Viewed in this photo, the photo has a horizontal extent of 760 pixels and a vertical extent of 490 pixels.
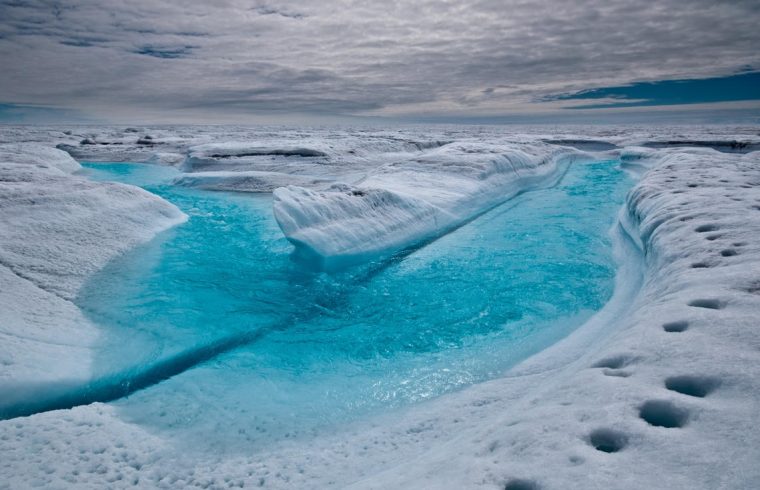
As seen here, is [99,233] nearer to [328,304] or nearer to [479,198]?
[328,304]

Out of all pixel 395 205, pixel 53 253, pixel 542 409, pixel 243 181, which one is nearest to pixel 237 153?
pixel 243 181

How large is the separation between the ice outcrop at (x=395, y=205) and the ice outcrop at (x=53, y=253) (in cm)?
299

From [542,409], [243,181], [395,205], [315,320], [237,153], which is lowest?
[315,320]

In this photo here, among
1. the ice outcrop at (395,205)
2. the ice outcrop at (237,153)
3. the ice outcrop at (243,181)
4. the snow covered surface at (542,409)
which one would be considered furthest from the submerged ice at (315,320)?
the ice outcrop at (237,153)

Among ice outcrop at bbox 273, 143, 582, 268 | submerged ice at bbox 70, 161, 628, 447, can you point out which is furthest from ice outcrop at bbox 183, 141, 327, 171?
submerged ice at bbox 70, 161, 628, 447

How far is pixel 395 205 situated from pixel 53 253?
6056 mm

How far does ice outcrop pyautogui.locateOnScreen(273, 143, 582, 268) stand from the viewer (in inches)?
288

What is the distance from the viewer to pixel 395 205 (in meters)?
9.38

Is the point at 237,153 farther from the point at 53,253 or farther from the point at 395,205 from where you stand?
the point at 53,253

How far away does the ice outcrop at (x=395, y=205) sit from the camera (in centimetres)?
731

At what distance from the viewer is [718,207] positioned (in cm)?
571

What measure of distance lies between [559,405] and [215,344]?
370 centimetres

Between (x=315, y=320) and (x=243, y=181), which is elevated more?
(x=243, y=181)

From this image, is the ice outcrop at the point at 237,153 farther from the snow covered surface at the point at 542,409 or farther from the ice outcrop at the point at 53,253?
the snow covered surface at the point at 542,409
